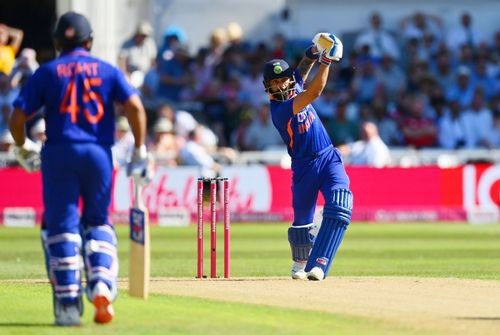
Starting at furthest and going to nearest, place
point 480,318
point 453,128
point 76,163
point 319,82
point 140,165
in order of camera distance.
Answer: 1. point 453,128
2. point 319,82
3. point 480,318
4. point 140,165
5. point 76,163

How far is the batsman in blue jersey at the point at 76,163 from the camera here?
25.2 feet

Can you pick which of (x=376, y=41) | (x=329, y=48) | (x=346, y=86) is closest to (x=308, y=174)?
(x=329, y=48)

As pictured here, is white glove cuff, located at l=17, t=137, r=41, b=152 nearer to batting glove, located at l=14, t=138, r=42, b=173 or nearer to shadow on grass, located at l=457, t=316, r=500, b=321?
batting glove, located at l=14, t=138, r=42, b=173

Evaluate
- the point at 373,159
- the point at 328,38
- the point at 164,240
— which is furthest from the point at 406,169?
the point at 328,38

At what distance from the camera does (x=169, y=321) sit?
7875mm

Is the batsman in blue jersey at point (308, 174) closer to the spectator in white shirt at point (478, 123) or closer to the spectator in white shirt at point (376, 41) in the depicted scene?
the spectator in white shirt at point (478, 123)

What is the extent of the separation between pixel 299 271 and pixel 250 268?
77.9 inches

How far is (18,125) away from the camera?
7824 millimetres

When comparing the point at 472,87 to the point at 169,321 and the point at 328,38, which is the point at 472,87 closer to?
the point at 328,38

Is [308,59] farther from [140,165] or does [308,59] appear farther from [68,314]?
[68,314]

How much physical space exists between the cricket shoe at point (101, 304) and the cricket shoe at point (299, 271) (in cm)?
336

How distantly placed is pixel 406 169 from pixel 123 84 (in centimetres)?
1306

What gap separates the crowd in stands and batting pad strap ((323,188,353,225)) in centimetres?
1008

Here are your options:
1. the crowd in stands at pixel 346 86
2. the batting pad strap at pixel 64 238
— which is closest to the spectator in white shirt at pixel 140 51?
the crowd in stands at pixel 346 86
